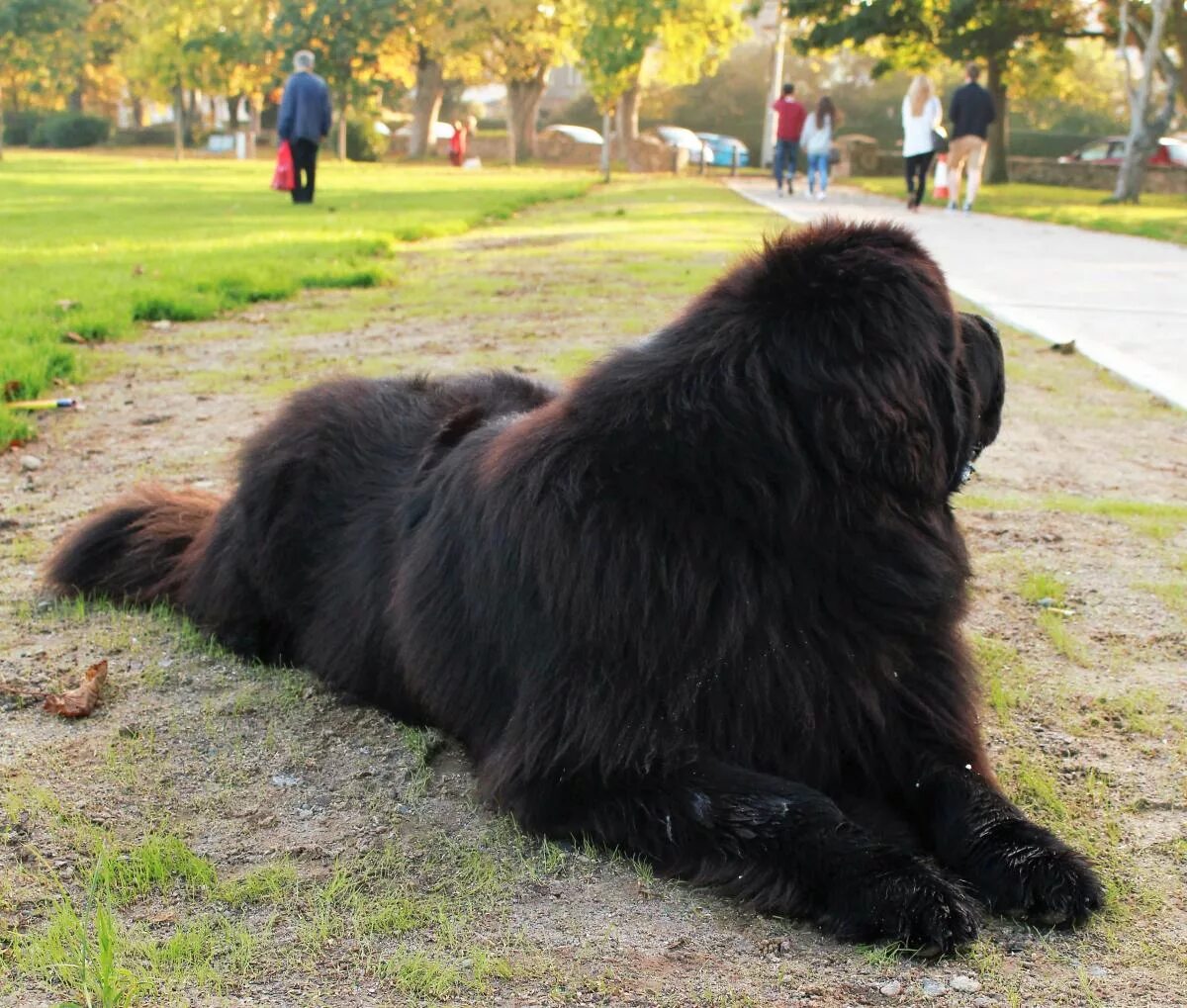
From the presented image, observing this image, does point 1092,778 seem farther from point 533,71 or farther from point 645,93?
point 645,93

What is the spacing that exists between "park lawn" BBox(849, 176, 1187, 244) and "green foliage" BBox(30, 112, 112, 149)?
4123 centimetres

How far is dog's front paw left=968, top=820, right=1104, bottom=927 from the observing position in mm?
2551

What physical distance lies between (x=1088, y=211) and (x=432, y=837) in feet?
79.3

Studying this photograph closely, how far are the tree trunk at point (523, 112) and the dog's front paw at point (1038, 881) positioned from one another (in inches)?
2079

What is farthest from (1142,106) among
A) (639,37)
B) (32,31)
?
(32,31)

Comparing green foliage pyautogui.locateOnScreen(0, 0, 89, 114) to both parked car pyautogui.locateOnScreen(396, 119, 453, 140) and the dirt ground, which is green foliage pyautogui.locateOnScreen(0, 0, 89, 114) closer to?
parked car pyautogui.locateOnScreen(396, 119, 453, 140)

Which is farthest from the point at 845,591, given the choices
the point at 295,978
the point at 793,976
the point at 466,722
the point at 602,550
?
the point at 295,978

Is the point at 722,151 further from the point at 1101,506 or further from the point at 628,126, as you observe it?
the point at 1101,506

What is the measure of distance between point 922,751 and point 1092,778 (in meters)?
0.58

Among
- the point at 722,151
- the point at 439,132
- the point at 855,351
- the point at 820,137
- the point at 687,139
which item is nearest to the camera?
the point at 855,351

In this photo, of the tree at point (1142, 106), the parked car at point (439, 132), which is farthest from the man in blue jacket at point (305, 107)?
the parked car at point (439, 132)

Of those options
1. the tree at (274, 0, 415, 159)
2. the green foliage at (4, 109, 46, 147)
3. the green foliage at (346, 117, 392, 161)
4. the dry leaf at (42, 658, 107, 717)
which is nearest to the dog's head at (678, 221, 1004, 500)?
the dry leaf at (42, 658, 107, 717)

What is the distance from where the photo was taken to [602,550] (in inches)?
109

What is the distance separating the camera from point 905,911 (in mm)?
2424
